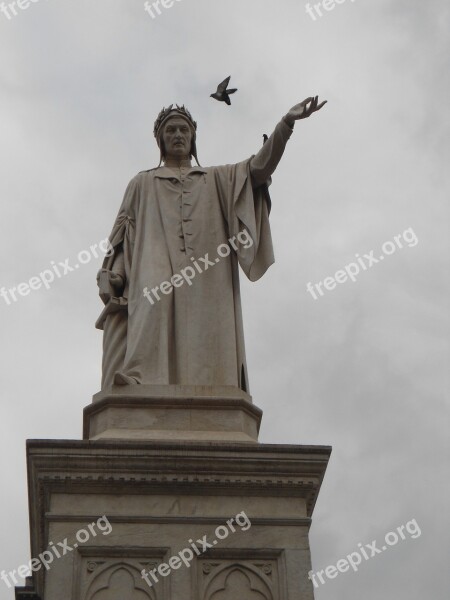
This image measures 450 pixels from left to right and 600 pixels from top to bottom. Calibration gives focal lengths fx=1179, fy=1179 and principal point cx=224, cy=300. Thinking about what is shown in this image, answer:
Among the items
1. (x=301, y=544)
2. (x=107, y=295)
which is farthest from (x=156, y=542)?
(x=107, y=295)

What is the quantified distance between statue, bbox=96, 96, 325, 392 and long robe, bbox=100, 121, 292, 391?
0.01m

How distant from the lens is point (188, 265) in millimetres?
14516

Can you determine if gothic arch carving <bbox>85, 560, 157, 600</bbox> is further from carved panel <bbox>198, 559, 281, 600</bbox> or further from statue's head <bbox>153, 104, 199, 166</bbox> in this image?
statue's head <bbox>153, 104, 199, 166</bbox>

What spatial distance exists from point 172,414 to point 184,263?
240 cm

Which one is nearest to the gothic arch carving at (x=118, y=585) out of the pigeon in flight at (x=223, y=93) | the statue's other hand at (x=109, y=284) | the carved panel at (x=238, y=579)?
the carved panel at (x=238, y=579)

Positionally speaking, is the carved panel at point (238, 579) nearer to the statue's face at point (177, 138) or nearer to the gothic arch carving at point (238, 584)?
the gothic arch carving at point (238, 584)

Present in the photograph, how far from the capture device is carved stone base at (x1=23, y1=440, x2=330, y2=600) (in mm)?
11312

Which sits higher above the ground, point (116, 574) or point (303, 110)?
point (303, 110)

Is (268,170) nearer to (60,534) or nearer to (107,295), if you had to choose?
(107,295)

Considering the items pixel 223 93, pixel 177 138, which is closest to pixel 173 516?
pixel 177 138

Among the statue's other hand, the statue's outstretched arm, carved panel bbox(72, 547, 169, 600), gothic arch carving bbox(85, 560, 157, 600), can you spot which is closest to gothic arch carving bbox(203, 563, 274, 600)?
carved panel bbox(72, 547, 169, 600)

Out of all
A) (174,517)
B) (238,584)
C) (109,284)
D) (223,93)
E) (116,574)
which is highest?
(223,93)

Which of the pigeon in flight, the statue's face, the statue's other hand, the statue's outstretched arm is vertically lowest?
the statue's other hand

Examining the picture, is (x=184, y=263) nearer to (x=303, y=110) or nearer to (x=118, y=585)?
(x=303, y=110)
